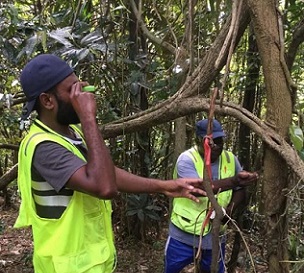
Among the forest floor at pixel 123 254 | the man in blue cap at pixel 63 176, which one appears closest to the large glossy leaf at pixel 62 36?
the man in blue cap at pixel 63 176

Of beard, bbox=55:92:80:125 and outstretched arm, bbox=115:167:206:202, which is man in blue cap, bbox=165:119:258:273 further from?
beard, bbox=55:92:80:125

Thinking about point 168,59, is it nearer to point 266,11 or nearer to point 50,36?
point 50,36

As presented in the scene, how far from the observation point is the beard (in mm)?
1687

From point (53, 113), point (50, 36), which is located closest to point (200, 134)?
point (50, 36)

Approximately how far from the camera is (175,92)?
3.38 metres

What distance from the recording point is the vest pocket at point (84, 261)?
1.65 meters

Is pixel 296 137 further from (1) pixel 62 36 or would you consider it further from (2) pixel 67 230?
(1) pixel 62 36

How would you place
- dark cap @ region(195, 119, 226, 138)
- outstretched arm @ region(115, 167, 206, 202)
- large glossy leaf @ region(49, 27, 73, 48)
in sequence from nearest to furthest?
outstretched arm @ region(115, 167, 206, 202) < large glossy leaf @ region(49, 27, 73, 48) < dark cap @ region(195, 119, 226, 138)

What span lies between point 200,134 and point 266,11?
1346 millimetres

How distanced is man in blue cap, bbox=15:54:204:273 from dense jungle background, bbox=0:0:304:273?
1.35ft

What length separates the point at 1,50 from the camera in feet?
8.95

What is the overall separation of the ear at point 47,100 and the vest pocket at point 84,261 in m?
0.50

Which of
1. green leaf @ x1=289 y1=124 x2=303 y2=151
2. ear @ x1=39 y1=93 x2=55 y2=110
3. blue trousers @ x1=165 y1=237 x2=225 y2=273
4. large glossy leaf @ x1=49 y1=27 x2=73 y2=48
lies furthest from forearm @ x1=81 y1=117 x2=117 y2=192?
blue trousers @ x1=165 y1=237 x2=225 y2=273

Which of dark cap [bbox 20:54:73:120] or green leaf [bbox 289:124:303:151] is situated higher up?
dark cap [bbox 20:54:73:120]
